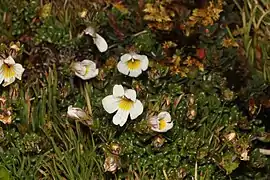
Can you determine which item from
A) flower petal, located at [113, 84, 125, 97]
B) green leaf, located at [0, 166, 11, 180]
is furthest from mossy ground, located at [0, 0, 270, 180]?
flower petal, located at [113, 84, 125, 97]

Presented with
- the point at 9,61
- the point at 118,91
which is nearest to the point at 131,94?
the point at 118,91

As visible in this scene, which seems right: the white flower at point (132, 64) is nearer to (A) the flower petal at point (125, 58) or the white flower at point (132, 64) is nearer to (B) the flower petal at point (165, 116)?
(A) the flower petal at point (125, 58)

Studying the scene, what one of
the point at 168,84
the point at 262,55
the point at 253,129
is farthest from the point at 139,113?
the point at 262,55

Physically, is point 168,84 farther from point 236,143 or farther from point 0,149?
point 0,149

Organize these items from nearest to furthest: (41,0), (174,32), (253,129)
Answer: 1. (253,129)
2. (174,32)
3. (41,0)

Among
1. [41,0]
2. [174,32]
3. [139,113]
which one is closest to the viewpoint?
[139,113]

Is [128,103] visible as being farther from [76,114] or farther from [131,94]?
[76,114]
